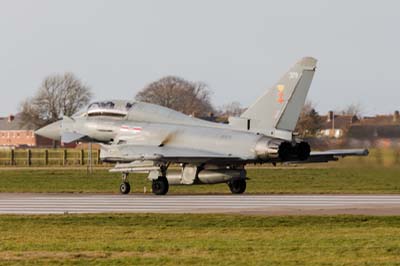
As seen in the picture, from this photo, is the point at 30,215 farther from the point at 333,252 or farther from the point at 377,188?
the point at 377,188

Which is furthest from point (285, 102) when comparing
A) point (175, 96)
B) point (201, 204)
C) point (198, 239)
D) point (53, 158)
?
point (175, 96)

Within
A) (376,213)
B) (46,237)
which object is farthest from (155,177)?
(46,237)

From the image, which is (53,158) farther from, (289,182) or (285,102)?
(285,102)

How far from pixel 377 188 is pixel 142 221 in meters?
18.9

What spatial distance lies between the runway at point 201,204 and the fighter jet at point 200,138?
137cm

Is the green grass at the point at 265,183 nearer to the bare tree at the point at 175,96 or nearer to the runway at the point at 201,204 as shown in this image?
the runway at the point at 201,204

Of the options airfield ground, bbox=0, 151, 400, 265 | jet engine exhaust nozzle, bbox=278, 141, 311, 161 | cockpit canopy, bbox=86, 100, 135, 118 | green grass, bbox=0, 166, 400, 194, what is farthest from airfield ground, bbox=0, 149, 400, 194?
airfield ground, bbox=0, 151, 400, 265

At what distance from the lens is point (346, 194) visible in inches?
1459

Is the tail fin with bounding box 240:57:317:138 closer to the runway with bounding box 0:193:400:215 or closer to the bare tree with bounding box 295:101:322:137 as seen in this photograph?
the runway with bounding box 0:193:400:215

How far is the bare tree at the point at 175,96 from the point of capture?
5276 inches

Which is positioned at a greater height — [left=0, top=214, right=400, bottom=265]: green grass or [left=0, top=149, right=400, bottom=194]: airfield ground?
[left=0, top=149, right=400, bottom=194]: airfield ground

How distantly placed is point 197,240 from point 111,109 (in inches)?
777

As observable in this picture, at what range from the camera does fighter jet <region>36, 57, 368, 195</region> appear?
35969 mm

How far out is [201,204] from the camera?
31.5 meters
